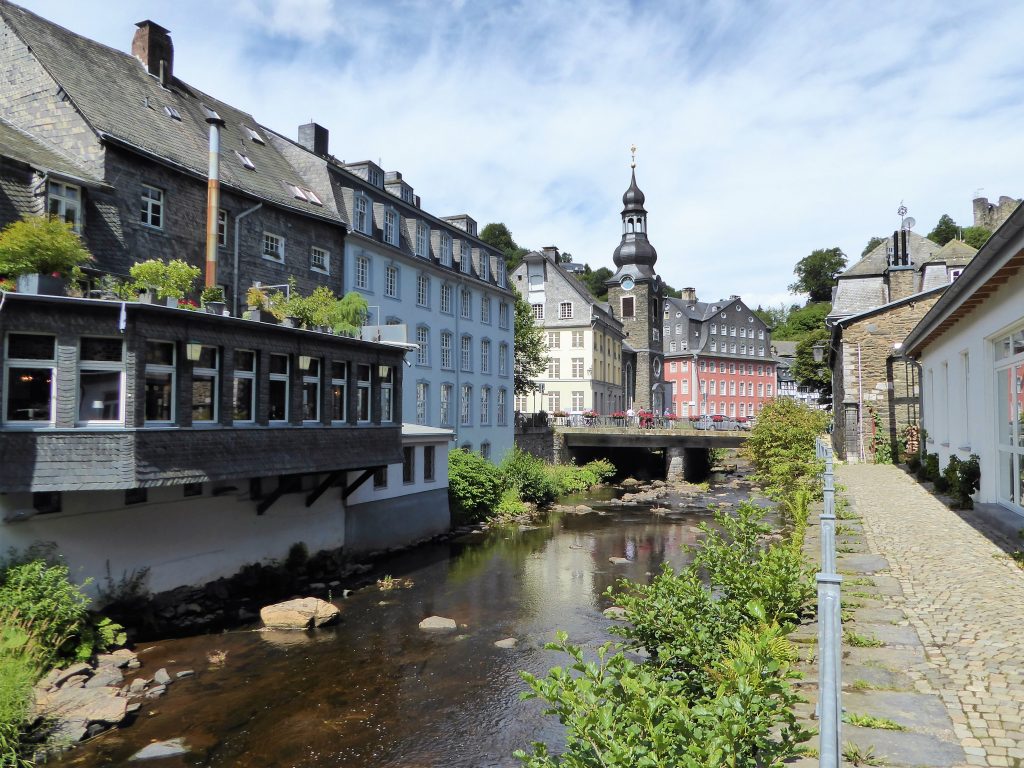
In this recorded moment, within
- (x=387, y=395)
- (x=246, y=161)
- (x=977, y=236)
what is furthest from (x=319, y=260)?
(x=977, y=236)

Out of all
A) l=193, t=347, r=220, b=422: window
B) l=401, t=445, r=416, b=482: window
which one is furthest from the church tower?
l=193, t=347, r=220, b=422: window

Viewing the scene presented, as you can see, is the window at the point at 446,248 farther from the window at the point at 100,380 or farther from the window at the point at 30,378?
the window at the point at 30,378

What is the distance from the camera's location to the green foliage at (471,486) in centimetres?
2706

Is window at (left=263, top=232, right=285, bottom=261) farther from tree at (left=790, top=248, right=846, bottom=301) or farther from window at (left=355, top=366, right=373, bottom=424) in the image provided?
tree at (left=790, top=248, right=846, bottom=301)

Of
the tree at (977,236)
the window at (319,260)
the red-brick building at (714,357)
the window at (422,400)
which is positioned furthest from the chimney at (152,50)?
the red-brick building at (714,357)

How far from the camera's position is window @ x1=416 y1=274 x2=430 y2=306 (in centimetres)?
3112

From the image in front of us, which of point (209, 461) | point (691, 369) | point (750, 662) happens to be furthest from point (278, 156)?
point (691, 369)

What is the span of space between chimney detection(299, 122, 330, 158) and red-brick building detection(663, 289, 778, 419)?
2204 inches

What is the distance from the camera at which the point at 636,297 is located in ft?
219

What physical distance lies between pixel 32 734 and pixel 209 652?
379 centimetres

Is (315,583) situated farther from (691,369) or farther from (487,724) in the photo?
(691,369)

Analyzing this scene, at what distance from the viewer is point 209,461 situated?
14148 mm

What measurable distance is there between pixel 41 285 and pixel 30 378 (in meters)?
1.57

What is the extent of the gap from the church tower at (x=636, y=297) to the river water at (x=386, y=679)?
4773cm
